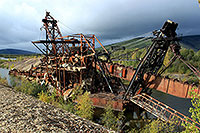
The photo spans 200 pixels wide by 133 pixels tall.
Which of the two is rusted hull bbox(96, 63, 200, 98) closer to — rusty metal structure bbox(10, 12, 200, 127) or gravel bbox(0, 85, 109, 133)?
rusty metal structure bbox(10, 12, 200, 127)

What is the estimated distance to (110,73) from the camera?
1039 cm

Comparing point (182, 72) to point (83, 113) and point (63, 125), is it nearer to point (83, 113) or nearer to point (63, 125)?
point (83, 113)

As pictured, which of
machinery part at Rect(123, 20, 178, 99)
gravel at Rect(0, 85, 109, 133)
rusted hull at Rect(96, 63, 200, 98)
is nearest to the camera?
gravel at Rect(0, 85, 109, 133)

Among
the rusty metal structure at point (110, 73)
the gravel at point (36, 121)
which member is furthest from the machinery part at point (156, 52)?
the gravel at point (36, 121)

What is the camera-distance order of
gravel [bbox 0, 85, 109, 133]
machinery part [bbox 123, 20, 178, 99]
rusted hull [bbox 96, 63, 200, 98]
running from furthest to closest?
machinery part [bbox 123, 20, 178, 99], rusted hull [bbox 96, 63, 200, 98], gravel [bbox 0, 85, 109, 133]

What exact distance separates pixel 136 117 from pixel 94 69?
598cm

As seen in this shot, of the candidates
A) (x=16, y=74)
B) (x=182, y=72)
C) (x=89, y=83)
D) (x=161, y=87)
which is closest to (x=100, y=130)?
(x=161, y=87)

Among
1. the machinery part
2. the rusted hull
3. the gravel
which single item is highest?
the machinery part

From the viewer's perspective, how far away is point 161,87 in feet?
24.4

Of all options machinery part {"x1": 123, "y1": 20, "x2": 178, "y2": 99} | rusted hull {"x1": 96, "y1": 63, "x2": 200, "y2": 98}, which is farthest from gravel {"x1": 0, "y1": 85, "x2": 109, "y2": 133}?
machinery part {"x1": 123, "y1": 20, "x2": 178, "y2": 99}

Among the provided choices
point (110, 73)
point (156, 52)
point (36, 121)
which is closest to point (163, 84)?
point (156, 52)

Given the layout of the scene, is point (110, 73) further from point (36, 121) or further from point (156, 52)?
point (36, 121)

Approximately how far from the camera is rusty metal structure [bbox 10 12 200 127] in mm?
7438

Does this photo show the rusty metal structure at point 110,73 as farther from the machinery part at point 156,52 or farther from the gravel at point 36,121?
the gravel at point 36,121
